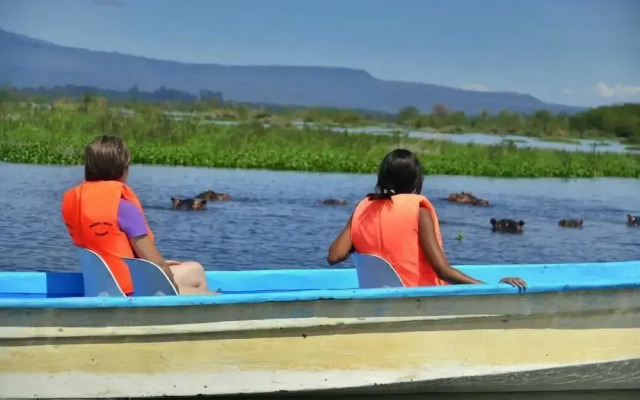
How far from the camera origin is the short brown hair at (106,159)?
5449 millimetres

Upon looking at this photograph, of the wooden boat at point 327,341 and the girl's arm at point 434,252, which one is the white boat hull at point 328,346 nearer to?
the wooden boat at point 327,341

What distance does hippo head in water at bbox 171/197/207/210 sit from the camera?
13.5m

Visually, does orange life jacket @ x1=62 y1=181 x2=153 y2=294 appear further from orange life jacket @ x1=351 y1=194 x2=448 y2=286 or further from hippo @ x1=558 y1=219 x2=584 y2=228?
hippo @ x1=558 y1=219 x2=584 y2=228

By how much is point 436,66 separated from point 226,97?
9208 mm

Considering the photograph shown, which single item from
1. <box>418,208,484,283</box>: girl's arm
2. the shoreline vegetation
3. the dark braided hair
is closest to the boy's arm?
the dark braided hair

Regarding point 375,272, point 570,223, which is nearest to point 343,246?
point 375,272

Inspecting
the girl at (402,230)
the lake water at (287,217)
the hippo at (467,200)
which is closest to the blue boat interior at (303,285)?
the girl at (402,230)

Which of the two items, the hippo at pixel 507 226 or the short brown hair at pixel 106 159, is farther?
the hippo at pixel 507 226

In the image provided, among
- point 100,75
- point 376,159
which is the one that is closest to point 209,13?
point 100,75

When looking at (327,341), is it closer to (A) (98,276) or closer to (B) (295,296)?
(B) (295,296)

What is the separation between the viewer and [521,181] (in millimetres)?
19672

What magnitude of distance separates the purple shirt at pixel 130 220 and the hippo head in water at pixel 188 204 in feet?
26.3

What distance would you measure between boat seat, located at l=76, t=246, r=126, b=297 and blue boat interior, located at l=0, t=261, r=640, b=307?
11 cm

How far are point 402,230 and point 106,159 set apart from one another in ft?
4.48
